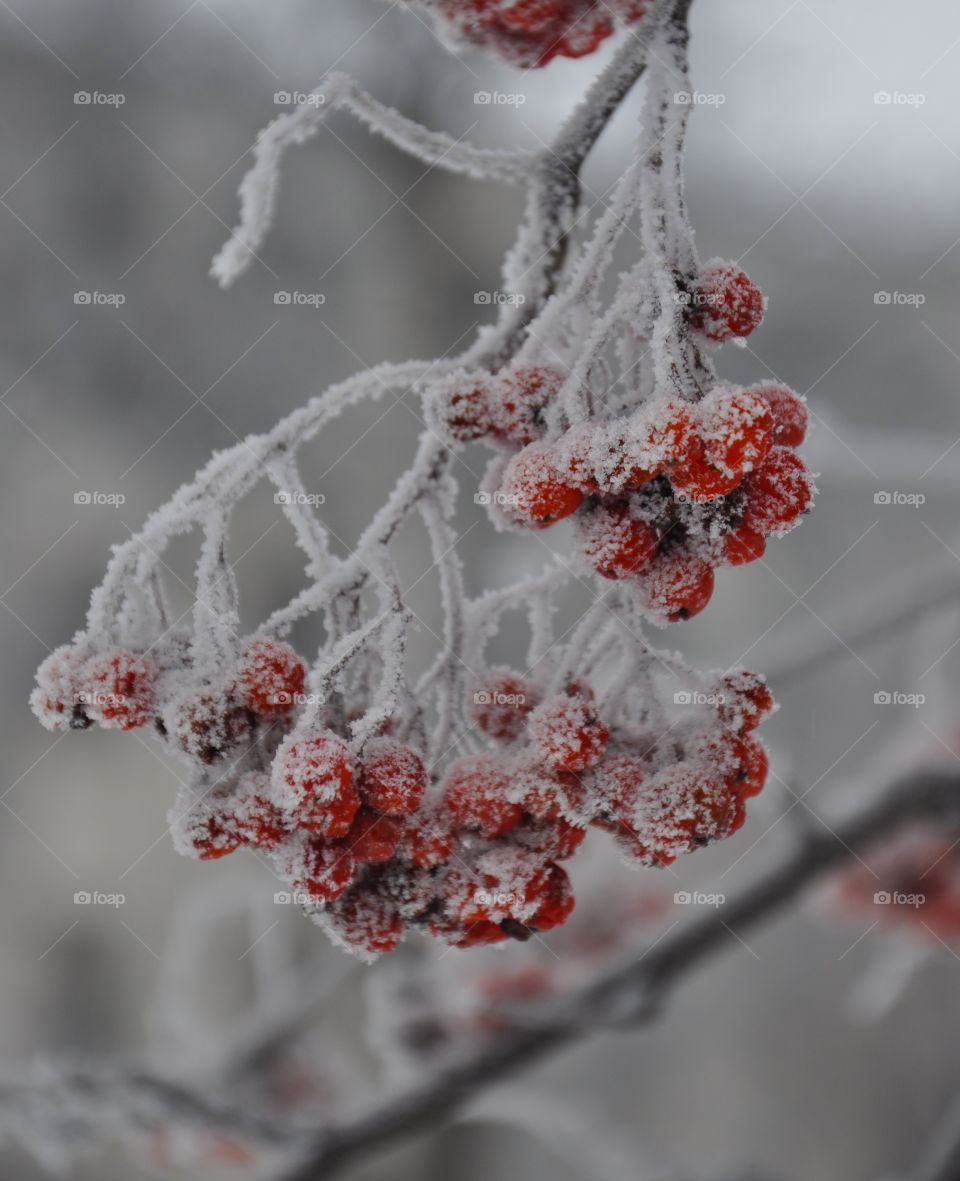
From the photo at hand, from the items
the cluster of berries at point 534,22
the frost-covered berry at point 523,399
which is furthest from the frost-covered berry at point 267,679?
the cluster of berries at point 534,22

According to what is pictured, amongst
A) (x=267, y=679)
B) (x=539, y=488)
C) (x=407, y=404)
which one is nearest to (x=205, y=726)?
(x=267, y=679)

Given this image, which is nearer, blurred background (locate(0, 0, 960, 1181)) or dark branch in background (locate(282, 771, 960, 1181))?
dark branch in background (locate(282, 771, 960, 1181))

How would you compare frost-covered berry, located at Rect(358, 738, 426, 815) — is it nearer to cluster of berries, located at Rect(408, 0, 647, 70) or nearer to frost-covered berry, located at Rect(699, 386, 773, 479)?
frost-covered berry, located at Rect(699, 386, 773, 479)

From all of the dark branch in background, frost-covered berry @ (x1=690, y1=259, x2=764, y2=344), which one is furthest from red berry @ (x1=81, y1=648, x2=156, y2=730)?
the dark branch in background

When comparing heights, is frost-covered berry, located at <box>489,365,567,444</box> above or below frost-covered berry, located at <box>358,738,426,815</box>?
above

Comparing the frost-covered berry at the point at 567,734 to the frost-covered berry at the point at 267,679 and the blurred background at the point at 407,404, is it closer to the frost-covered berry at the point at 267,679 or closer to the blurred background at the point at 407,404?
the frost-covered berry at the point at 267,679

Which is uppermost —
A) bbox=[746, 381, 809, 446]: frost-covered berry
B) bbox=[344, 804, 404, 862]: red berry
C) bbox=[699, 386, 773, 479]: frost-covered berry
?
bbox=[746, 381, 809, 446]: frost-covered berry

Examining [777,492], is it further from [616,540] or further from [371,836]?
[371,836]
